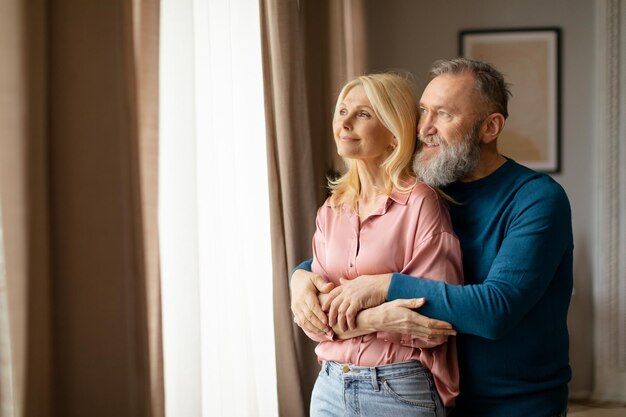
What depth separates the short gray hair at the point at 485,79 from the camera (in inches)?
57.8

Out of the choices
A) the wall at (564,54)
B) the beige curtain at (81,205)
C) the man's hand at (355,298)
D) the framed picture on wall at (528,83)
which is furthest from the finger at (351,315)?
the framed picture on wall at (528,83)

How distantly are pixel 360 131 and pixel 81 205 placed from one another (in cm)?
93

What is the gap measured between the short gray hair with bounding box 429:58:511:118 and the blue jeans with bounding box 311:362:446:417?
27.2 inches

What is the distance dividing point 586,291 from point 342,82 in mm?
2031

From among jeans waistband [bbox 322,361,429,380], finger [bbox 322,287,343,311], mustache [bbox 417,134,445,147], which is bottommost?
jeans waistband [bbox 322,361,429,380]

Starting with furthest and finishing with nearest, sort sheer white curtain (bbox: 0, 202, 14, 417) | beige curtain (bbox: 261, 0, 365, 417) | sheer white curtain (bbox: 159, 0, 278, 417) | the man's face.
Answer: beige curtain (bbox: 261, 0, 365, 417) < sheer white curtain (bbox: 159, 0, 278, 417) < sheer white curtain (bbox: 0, 202, 14, 417) < the man's face

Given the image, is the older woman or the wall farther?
the wall

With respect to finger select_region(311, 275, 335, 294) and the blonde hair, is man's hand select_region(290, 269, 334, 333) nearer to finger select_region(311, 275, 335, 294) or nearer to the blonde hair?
finger select_region(311, 275, 335, 294)

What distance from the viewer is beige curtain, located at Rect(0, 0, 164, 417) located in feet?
5.34

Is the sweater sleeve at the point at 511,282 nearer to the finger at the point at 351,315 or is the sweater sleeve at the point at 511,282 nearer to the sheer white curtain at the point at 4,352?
the finger at the point at 351,315

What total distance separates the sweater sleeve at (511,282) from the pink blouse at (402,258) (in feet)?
0.23

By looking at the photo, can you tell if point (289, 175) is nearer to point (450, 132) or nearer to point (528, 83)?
point (450, 132)

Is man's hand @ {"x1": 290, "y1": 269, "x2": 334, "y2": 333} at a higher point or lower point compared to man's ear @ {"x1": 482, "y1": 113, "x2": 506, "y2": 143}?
lower

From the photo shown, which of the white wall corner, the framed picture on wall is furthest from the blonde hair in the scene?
the white wall corner
